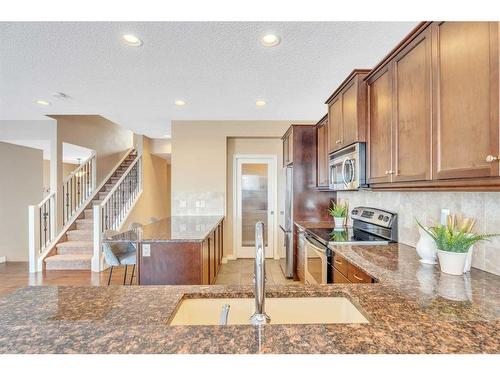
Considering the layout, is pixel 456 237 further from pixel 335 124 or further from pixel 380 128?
pixel 335 124

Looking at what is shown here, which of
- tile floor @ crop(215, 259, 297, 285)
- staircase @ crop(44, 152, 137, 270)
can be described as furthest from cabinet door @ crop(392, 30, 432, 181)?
staircase @ crop(44, 152, 137, 270)

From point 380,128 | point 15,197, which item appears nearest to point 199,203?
point 380,128

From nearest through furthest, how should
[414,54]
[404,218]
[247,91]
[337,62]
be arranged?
1. [414,54]
2. [404,218]
3. [337,62]
4. [247,91]

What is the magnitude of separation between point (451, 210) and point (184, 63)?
2.54 metres

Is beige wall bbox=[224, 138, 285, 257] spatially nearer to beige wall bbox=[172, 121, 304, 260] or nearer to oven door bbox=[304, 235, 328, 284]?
beige wall bbox=[172, 121, 304, 260]

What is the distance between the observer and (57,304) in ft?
3.27

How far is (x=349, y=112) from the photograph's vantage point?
2314mm

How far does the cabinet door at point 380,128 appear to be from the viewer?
71.7 inches

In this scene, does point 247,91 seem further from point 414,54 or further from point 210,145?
point 414,54

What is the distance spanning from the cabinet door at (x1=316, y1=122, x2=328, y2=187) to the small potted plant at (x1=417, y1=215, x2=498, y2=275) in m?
1.89

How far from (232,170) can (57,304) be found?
167 inches

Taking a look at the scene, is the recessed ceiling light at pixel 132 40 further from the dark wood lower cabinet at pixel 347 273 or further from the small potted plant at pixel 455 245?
the small potted plant at pixel 455 245

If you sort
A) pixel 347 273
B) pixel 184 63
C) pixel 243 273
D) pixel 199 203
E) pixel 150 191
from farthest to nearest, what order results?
pixel 150 191 < pixel 199 203 < pixel 243 273 < pixel 184 63 < pixel 347 273
